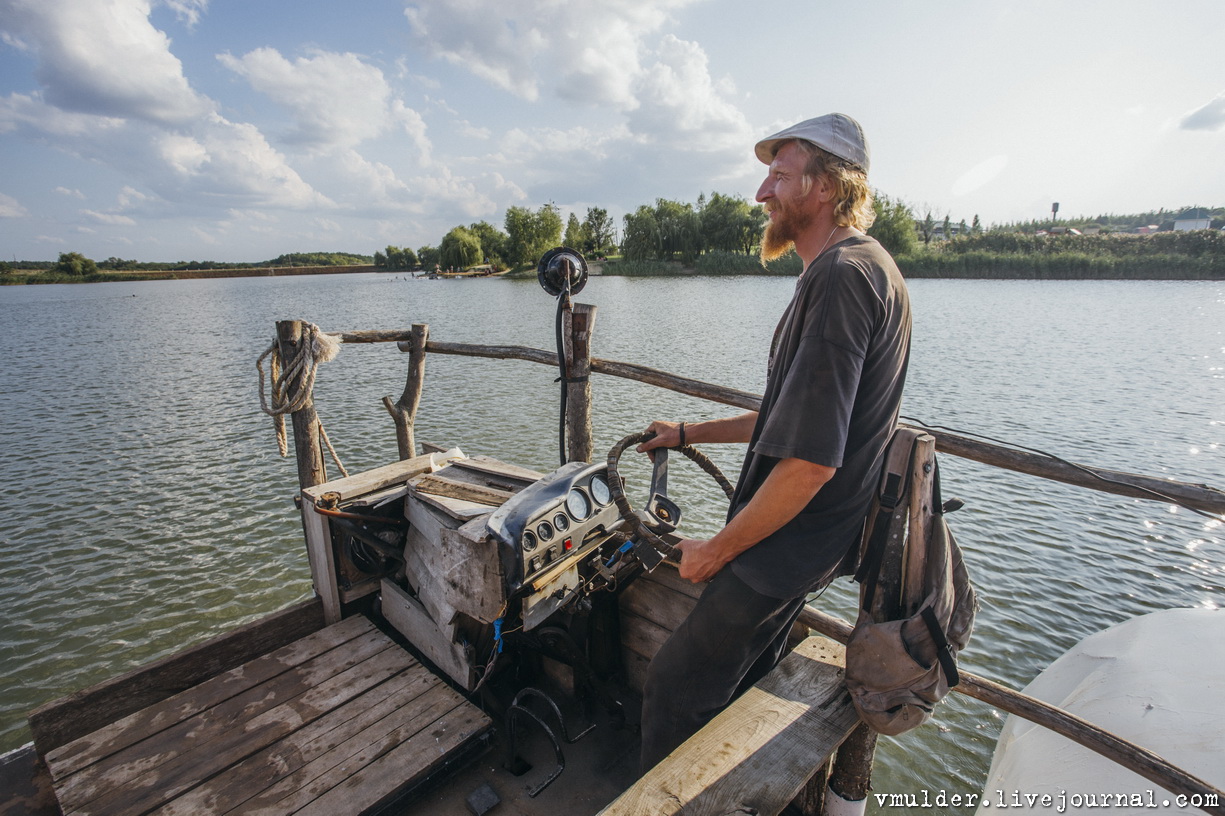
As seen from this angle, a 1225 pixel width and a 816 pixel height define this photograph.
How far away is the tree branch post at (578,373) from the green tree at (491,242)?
275 ft

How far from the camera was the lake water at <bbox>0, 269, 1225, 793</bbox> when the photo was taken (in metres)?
5.21

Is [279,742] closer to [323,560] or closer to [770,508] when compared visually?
[323,560]

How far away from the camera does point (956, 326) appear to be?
21.7 metres

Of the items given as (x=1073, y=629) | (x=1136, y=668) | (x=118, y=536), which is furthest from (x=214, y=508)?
(x=1073, y=629)

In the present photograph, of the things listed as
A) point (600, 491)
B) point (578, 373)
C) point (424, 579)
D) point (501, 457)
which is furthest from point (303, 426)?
point (501, 457)

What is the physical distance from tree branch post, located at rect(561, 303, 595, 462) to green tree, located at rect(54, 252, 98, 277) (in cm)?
13124

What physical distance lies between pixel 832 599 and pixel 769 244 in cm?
467

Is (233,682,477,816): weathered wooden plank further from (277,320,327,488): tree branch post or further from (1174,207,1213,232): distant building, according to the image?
(1174,207,1213,232): distant building

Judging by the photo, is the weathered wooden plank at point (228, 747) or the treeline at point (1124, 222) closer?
the weathered wooden plank at point (228, 747)

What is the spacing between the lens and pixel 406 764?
2287 mm

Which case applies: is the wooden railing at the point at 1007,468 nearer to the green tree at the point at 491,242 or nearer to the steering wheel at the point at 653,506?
the steering wheel at the point at 653,506

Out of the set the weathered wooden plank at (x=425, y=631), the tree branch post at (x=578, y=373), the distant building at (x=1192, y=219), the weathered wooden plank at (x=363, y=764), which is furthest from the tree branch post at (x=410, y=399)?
the distant building at (x=1192, y=219)

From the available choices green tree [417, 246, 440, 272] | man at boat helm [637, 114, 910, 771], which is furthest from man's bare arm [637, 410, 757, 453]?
green tree [417, 246, 440, 272]

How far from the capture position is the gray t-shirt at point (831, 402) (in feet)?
4.85
